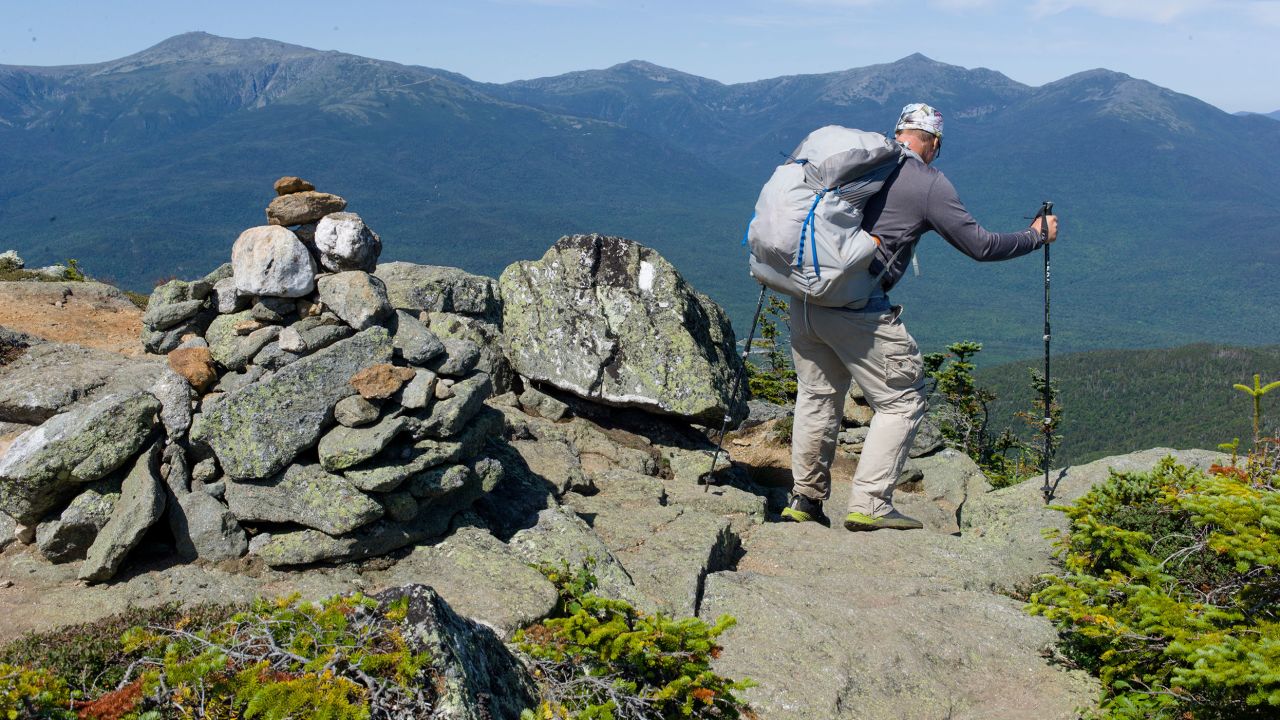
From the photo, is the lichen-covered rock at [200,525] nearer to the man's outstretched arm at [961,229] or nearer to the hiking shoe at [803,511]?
the hiking shoe at [803,511]

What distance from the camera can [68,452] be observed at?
807 cm

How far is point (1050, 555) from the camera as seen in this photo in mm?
8992

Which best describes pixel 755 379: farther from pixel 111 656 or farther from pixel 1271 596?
pixel 111 656

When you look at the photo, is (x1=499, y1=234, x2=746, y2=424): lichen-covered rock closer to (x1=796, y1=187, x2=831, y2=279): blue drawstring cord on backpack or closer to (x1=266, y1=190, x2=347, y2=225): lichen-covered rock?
(x1=266, y1=190, x2=347, y2=225): lichen-covered rock

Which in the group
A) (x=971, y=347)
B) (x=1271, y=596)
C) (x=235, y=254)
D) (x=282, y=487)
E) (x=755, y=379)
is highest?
(x=235, y=254)

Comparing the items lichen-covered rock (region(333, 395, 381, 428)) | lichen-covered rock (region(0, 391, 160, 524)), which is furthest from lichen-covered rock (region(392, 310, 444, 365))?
lichen-covered rock (region(0, 391, 160, 524))

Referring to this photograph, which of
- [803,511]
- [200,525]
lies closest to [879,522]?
[803,511]

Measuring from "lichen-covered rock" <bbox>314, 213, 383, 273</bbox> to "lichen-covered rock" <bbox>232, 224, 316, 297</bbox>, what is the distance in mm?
241

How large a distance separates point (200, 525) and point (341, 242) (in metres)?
4.26

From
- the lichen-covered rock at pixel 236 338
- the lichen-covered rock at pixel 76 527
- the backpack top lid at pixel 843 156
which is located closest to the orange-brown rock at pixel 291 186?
the lichen-covered rock at pixel 236 338

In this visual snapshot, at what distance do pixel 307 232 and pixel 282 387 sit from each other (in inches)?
128

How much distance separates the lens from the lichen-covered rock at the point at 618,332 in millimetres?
13727

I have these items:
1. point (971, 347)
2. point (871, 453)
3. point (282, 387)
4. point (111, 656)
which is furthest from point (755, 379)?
point (111, 656)

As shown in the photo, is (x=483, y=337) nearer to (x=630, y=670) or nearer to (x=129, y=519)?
(x=129, y=519)
